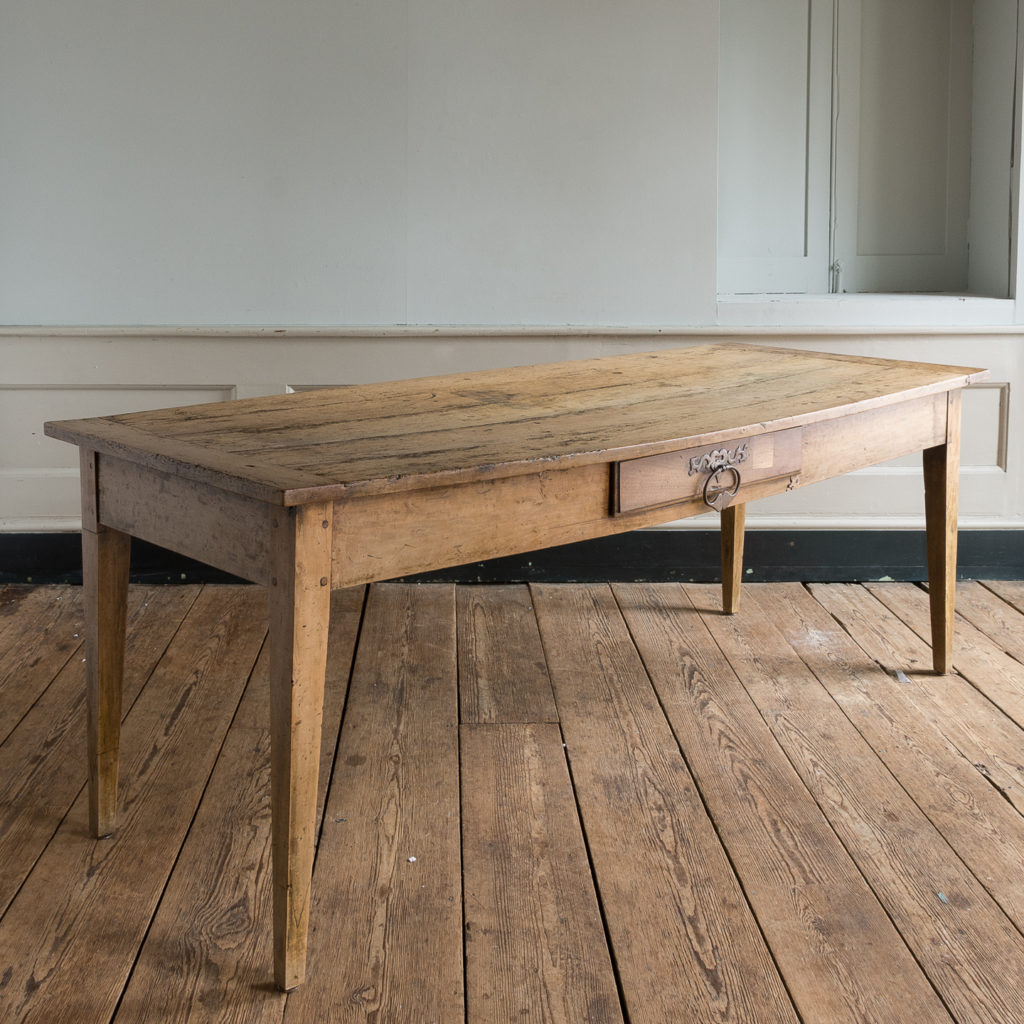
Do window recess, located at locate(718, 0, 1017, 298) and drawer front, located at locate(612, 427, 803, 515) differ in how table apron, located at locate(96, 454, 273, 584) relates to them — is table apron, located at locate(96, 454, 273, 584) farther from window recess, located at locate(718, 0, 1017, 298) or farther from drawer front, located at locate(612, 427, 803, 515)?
window recess, located at locate(718, 0, 1017, 298)

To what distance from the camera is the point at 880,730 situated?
2400mm

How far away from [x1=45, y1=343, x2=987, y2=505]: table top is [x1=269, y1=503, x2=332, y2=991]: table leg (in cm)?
7

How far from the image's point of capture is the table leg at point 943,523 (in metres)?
2.58

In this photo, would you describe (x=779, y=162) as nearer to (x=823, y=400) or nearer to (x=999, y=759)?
(x=823, y=400)

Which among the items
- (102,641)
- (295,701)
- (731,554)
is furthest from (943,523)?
(102,641)

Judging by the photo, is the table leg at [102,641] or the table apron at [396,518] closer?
the table apron at [396,518]

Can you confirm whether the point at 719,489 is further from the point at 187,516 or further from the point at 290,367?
the point at 290,367

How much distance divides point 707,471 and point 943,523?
101cm

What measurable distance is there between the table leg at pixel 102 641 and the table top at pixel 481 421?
16cm

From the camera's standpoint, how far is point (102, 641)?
186 cm

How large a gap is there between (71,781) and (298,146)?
196 cm

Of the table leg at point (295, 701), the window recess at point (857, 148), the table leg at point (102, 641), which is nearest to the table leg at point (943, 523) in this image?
the window recess at point (857, 148)

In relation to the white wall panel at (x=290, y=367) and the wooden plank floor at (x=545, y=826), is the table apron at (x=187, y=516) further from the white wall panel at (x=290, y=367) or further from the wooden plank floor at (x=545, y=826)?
the white wall panel at (x=290, y=367)

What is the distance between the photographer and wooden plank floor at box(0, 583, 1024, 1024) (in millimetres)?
1547
